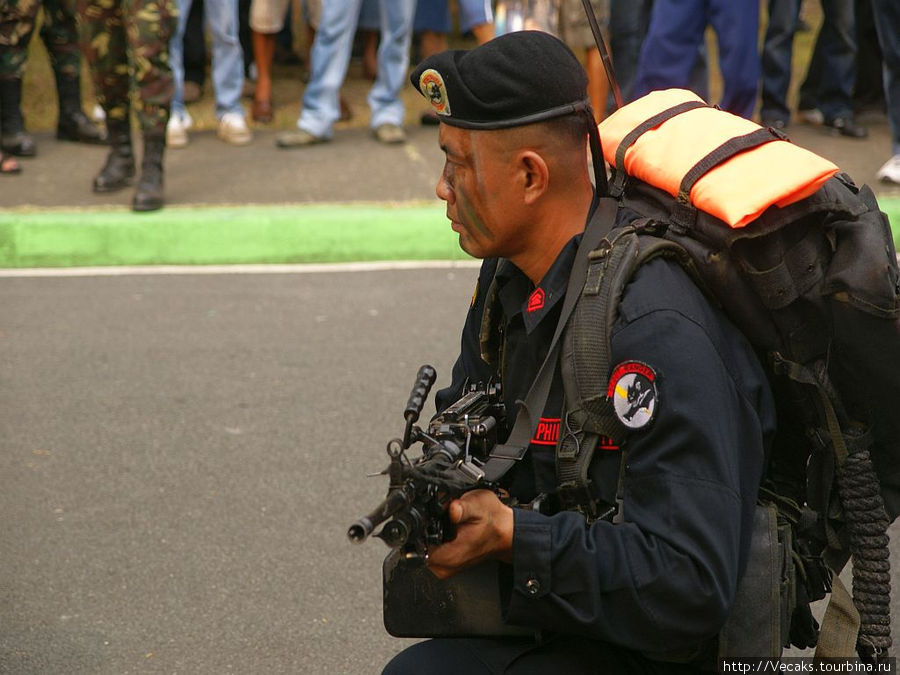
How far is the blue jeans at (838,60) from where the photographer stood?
7.87 metres

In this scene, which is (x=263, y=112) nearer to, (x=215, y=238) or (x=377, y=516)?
(x=215, y=238)

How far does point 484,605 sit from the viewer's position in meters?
1.99

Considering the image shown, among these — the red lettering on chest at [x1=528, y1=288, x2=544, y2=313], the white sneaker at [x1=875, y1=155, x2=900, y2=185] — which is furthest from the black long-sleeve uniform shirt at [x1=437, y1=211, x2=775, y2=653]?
the white sneaker at [x1=875, y1=155, x2=900, y2=185]

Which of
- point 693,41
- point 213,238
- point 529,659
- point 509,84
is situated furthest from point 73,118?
point 529,659

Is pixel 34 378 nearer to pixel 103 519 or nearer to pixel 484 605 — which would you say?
pixel 103 519

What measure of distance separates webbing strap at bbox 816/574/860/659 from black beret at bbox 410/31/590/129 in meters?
0.93

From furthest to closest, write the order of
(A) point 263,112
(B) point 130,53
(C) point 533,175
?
(A) point 263,112
(B) point 130,53
(C) point 533,175

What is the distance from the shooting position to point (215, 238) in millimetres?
6238

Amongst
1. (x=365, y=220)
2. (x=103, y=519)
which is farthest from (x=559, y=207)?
(x=365, y=220)

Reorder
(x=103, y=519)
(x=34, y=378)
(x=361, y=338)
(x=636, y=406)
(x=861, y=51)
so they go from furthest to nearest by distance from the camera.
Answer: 1. (x=861, y=51)
2. (x=361, y=338)
3. (x=34, y=378)
4. (x=103, y=519)
5. (x=636, y=406)

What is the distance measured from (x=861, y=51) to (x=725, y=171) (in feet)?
23.9

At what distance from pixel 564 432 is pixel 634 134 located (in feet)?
1.89

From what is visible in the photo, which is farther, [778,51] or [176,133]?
[778,51]

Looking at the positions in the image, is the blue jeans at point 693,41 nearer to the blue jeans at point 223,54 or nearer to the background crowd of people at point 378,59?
the background crowd of people at point 378,59
